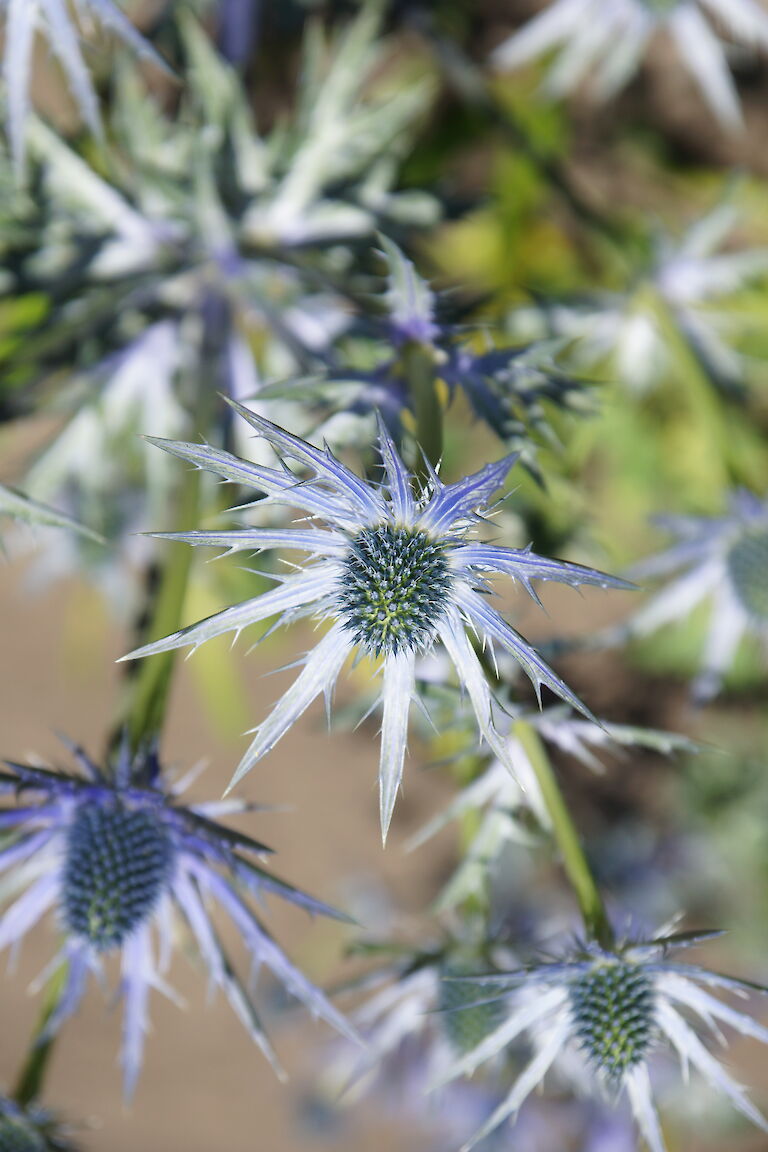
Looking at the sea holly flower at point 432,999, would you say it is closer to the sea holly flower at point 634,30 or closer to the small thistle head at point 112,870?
the small thistle head at point 112,870

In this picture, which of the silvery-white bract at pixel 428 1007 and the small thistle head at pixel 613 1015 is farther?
the silvery-white bract at pixel 428 1007

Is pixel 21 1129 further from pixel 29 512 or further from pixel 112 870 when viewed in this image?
pixel 29 512

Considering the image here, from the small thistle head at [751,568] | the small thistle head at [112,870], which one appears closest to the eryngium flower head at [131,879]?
the small thistle head at [112,870]

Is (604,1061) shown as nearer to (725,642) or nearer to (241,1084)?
(725,642)

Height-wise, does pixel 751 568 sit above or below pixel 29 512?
above

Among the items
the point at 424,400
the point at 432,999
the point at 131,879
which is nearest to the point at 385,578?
the point at 424,400

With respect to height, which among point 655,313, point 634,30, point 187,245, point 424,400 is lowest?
point 424,400
